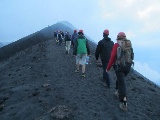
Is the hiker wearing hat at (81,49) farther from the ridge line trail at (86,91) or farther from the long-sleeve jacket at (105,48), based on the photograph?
the long-sleeve jacket at (105,48)

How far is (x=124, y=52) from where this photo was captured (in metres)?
9.77

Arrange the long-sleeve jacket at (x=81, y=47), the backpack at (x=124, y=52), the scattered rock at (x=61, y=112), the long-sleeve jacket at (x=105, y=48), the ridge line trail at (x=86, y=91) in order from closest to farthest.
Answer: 1. the scattered rock at (x=61, y=112)
2. the backpack at (x=124, y=52)
3. the ridge line trail at (x=86, y=91)
4. the long-sleeve jacket at (x=105, y=48)
5. the long-sleeve jacket at (x=81, y=47)

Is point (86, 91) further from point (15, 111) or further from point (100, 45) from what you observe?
point (15, 111)

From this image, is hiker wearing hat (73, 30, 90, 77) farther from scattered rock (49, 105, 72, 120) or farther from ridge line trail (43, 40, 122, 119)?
scattered rock (49, 105, 72, 120)

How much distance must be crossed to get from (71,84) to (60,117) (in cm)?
456

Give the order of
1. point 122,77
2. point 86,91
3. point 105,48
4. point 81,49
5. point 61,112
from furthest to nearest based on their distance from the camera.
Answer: point 81,49, point 105,48, point 86,91, point 122,77, point 61,112

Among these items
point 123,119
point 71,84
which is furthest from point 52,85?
point 123,119

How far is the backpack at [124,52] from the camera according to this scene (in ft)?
32.0

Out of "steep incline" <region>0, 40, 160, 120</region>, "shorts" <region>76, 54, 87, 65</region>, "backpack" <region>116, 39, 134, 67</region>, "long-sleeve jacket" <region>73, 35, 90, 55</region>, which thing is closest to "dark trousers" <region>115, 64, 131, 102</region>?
"backpack" <region>116, 39, 134, 67</region>

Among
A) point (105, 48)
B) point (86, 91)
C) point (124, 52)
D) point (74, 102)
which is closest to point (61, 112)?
point (74, 102)

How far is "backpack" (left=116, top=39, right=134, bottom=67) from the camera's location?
32.0ft

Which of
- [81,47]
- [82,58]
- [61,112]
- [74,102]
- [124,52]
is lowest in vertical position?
[61,112]

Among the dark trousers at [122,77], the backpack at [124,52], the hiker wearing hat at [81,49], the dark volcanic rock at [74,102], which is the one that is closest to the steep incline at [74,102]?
the dark volcanic rock at [74,102]

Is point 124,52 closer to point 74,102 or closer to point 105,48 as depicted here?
point 74,102
